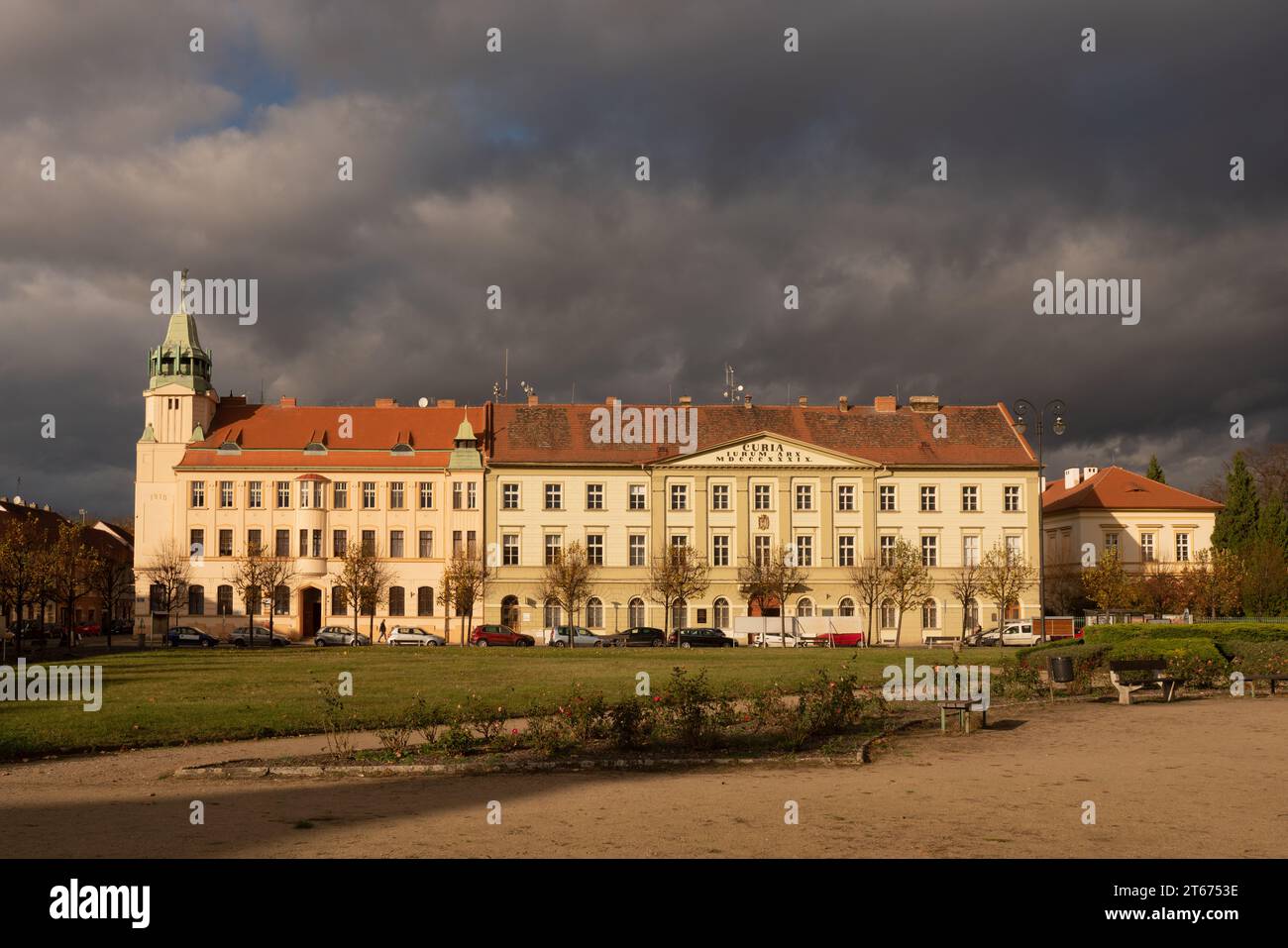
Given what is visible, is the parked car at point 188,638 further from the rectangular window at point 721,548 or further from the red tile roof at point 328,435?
the rectangular window at point 721,548

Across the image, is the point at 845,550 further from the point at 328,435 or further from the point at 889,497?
the point at 328,435

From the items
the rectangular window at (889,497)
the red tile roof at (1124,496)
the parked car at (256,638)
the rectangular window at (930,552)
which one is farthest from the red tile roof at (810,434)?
the parked car at (256,638)

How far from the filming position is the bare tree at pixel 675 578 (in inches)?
2564

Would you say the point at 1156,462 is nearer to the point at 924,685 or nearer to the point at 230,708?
the point at 924,685

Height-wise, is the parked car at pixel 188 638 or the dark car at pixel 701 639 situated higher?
the parked car at pixel 188 638

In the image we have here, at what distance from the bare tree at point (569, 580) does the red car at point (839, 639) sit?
525 inches

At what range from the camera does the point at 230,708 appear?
22859mm

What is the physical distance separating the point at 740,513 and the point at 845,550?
6.83 meters

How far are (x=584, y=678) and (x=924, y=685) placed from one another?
9068 mm

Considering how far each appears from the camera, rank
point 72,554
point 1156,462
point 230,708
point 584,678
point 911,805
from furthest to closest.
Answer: point 1156,462
point 72,554
point 584,678
point 230,708
point 911,805

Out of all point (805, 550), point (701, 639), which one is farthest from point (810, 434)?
point (701, 639)

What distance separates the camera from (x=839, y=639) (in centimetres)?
6550
